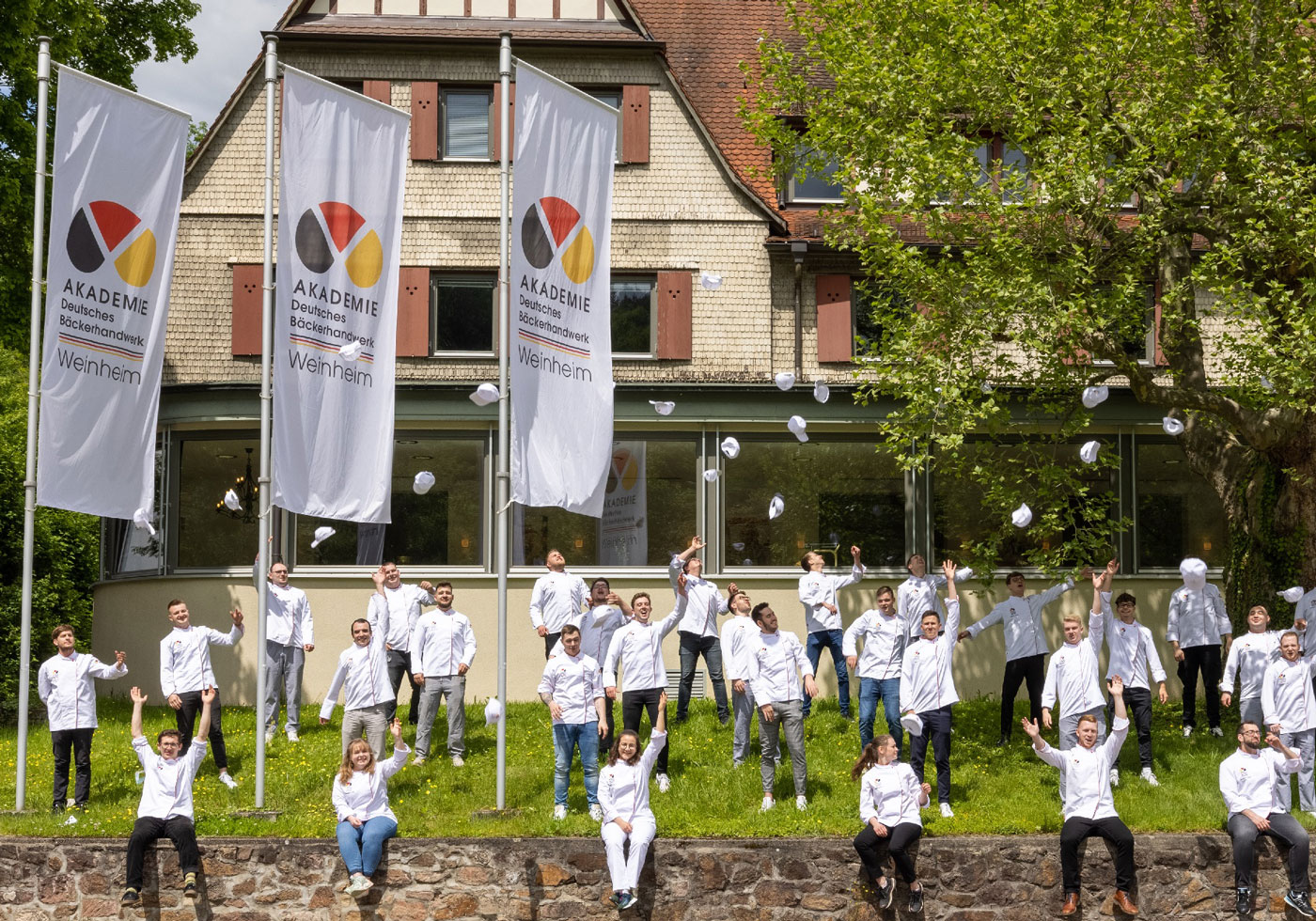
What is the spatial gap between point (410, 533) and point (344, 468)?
23.8 ft

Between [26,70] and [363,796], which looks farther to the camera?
[26,70]

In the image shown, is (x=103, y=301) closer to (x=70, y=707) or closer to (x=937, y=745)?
(x=70, y=707)

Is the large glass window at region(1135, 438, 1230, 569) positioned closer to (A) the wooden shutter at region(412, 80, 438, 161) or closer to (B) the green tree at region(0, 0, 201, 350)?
(A) the wooden shutter at region(412, 80, 438, 161)

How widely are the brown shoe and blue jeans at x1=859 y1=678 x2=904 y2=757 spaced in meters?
2.97

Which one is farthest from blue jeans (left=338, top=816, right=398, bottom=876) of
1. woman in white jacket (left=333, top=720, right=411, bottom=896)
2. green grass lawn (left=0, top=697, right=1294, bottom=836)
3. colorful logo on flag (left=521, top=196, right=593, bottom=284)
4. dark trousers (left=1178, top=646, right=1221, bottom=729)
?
dark trousers (left=1178, top=646, right=1221, bottom=729)

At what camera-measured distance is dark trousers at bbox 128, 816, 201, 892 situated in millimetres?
15359

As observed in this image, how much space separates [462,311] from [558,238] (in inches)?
319

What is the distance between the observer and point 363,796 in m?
15.6

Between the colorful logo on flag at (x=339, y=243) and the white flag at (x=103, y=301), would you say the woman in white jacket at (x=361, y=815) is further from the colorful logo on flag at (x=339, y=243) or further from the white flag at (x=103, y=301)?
the colorful logo on flag at (x=339, y=243)

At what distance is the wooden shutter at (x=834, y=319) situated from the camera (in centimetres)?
2502

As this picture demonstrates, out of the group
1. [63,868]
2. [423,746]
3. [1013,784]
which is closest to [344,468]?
[423,746]

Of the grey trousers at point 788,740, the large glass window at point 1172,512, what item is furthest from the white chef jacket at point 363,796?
the large glass window at point 1172,512

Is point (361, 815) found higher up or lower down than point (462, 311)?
lower down

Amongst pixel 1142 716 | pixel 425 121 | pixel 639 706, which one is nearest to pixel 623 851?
pixel 639 706
